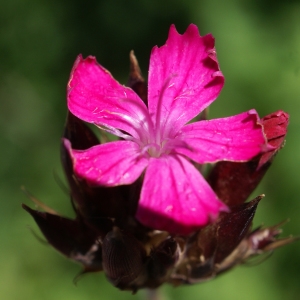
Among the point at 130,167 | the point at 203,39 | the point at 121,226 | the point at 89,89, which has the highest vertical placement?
the point at 203,39

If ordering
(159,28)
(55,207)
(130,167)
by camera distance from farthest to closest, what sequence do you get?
1. (159,28)
2. (55,207)
3. (130,167)

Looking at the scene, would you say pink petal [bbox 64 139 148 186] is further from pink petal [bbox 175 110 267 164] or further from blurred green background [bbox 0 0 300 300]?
blurred green background [bbox 0 0 300 300]

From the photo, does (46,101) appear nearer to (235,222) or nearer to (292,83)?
(292,83)

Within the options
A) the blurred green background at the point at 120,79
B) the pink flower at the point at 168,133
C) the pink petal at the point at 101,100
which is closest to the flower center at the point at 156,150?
the pink flower at the point at 168,133

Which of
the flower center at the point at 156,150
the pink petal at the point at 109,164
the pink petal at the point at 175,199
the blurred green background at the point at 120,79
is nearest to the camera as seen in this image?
the pink petal at the point at 175,199

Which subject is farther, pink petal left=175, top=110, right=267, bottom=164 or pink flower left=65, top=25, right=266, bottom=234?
pink petal left=175, top=110, right=267, bottom=164

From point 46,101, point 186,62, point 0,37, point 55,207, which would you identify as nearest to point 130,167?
point 186,62

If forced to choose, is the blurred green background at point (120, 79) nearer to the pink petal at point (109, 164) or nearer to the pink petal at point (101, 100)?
the pink petal at point (101, 100)

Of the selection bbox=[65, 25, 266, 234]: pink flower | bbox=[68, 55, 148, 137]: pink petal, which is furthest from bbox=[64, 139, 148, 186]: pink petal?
bbox=[68, 55, 148, 137]: pink petal
